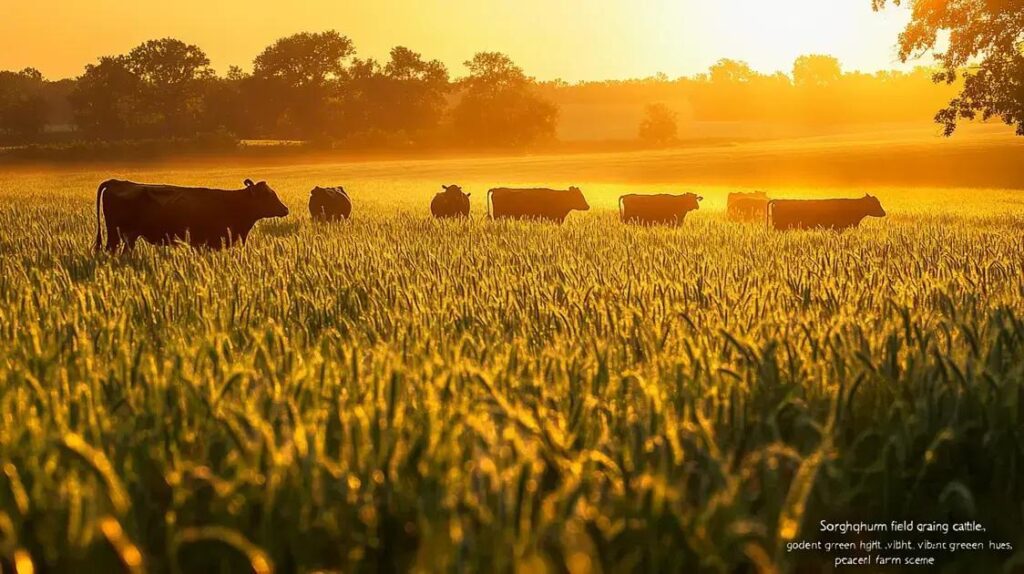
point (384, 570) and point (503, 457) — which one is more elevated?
point (503, 457)

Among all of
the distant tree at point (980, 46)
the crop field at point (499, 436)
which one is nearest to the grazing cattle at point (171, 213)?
the crop field at point (499, 436)

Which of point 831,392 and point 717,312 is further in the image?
point 717,312

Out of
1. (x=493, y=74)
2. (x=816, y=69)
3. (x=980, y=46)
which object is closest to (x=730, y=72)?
(x=816, y=69)

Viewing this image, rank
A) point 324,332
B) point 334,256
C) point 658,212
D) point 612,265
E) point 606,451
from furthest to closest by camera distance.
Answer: point 658,212 < point 334,256 < point 612,265 < point 324,332 < point 606,451

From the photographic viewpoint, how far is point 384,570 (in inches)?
69.4

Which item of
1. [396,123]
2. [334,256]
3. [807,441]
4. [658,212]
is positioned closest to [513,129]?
[396,123]

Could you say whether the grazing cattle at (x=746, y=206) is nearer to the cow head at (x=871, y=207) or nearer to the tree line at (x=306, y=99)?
the cow head at (x=871, y=207)

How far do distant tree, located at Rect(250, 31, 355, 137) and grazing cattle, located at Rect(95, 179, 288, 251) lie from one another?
80125 mm

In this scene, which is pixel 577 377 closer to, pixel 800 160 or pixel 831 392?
pixel 831 392

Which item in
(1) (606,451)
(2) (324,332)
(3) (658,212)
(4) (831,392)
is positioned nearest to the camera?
(1) (606,451)

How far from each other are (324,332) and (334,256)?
13.8ft

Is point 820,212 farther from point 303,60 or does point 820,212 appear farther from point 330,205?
point 303,60

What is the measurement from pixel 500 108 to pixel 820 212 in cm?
7767

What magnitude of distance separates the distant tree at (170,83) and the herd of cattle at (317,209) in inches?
2972
